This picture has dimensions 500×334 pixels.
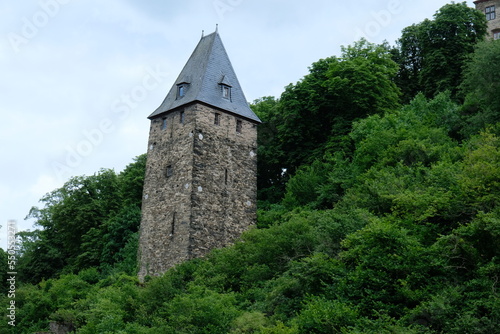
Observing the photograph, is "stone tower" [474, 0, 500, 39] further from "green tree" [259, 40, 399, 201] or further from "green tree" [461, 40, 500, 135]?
"green tree" [461, 40, 500, 135]

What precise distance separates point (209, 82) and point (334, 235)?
15.0m

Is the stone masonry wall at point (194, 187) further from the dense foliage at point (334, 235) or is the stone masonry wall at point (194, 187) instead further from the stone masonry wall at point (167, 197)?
the dense foliage at point (334, 235)

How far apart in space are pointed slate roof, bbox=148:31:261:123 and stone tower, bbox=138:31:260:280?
0.20 ft

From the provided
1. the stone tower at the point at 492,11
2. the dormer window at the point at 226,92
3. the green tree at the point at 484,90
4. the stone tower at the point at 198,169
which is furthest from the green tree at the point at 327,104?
the stone tower at the point at 492,11

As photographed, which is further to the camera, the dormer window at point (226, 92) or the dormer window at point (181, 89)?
the dormer window at point (226, 92)

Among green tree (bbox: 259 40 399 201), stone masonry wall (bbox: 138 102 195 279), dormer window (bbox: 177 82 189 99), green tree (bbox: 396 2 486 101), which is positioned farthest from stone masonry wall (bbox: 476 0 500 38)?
stone masonry wall (bbox: 138 102 195 279)

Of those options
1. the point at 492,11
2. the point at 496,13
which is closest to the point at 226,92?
the point at 496,13

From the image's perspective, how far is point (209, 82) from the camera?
1319 inches

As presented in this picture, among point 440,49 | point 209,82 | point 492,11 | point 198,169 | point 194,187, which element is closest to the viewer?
point 194,187

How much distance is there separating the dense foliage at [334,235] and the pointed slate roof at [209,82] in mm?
3834

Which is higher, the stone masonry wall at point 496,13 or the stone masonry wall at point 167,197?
the stone masonry wall at point 496,13

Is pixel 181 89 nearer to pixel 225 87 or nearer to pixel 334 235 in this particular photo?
pixel 225 87

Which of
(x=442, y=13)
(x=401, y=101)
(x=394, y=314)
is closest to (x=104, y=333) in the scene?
(x=394, y=314)

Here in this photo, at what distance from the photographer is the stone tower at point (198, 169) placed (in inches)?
1184
